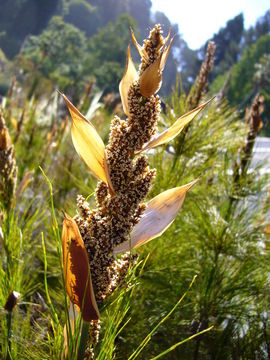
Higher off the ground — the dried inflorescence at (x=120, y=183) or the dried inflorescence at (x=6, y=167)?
the dried inflorescence at (x=6, y=167)

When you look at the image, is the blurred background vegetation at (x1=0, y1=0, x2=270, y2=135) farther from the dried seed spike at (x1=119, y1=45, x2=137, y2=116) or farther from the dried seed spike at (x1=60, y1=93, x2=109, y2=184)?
the dried seed spike at (x1=60, y1=93, x2=109, y2=184)

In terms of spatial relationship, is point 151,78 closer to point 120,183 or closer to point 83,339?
point 120,183

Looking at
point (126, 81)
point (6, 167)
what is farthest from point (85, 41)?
point (126, 81)

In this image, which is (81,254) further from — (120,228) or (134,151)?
(134,151)

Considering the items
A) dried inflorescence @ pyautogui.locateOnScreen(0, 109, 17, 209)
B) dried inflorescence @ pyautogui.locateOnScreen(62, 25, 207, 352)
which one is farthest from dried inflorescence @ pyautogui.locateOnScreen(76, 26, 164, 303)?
dried inflorescence @ pyautogui.locateOnScreen(0, 109, 17, 209)

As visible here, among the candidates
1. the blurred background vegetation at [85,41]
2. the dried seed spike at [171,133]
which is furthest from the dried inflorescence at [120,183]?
the blurred background vegetation at [85,41]

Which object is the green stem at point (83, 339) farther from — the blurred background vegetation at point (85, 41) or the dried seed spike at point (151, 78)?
the blurred background vegetation at point (85, 41)
